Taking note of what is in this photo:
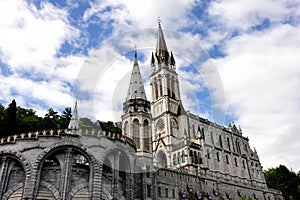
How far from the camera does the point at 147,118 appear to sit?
43.7m

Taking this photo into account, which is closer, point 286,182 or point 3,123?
point 3,123

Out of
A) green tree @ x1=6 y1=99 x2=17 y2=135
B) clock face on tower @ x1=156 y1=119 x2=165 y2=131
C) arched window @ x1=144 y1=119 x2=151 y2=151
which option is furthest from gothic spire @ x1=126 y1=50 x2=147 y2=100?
clock face on tower @ x1=156 y1=119 x2=165 y2=131

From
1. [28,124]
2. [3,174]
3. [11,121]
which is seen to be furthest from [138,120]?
[28,124]

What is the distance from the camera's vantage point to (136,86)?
1825 inches

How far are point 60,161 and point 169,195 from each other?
20005mm

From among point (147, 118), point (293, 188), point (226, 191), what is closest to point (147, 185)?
point (147, 118)

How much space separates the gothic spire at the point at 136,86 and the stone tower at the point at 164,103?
2430cm

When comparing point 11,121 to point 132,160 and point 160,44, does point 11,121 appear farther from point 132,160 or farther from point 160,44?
point 160,44

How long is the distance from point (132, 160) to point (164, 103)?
41.3 m

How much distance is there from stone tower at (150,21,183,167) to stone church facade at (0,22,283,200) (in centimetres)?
29

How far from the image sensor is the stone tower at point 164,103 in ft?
224

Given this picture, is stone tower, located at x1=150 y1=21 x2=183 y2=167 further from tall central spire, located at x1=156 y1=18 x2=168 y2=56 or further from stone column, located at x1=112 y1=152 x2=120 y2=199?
stone column, located at x1=112 y1=152 x2=120 y2=199

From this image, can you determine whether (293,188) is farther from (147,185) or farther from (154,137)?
(147,185)

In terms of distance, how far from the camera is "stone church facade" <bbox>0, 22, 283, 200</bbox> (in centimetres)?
2991
